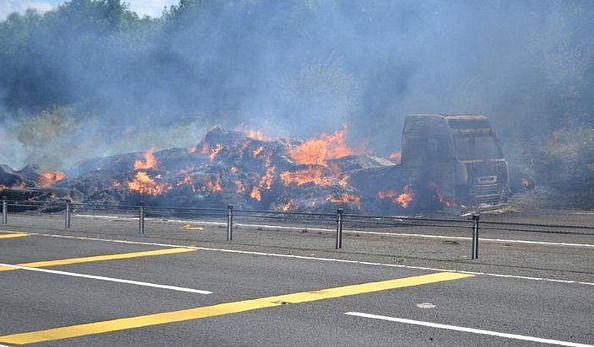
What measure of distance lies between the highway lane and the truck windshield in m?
12.4

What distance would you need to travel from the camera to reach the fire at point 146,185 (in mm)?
32219

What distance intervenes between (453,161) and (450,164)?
0.15m

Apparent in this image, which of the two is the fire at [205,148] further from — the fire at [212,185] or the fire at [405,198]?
the fire at [405,198]

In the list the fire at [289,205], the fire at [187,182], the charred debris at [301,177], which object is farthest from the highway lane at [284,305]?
the fire at [187,182]

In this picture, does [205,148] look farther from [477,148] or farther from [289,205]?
[477,148]

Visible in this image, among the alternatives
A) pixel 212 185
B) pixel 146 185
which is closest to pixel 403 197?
pixel 212 185

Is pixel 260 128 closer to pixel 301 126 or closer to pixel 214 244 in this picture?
pixel 301 126

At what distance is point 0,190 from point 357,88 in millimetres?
23622

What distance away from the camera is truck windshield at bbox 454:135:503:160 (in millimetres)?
28016

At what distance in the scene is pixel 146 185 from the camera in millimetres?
32969

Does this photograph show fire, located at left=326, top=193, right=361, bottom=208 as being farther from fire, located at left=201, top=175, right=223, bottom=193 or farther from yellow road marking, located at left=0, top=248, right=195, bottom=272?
yellow road marking, located at left=0, top=248, right=195, bottom=272

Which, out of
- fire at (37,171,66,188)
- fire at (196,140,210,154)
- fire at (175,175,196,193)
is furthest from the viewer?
fire at (196,140,210,154)

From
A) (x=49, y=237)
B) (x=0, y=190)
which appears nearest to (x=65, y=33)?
(x=0, y=190)

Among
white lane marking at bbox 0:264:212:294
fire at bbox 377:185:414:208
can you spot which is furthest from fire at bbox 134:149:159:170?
white lane marking at bbox 0:264:212:294
